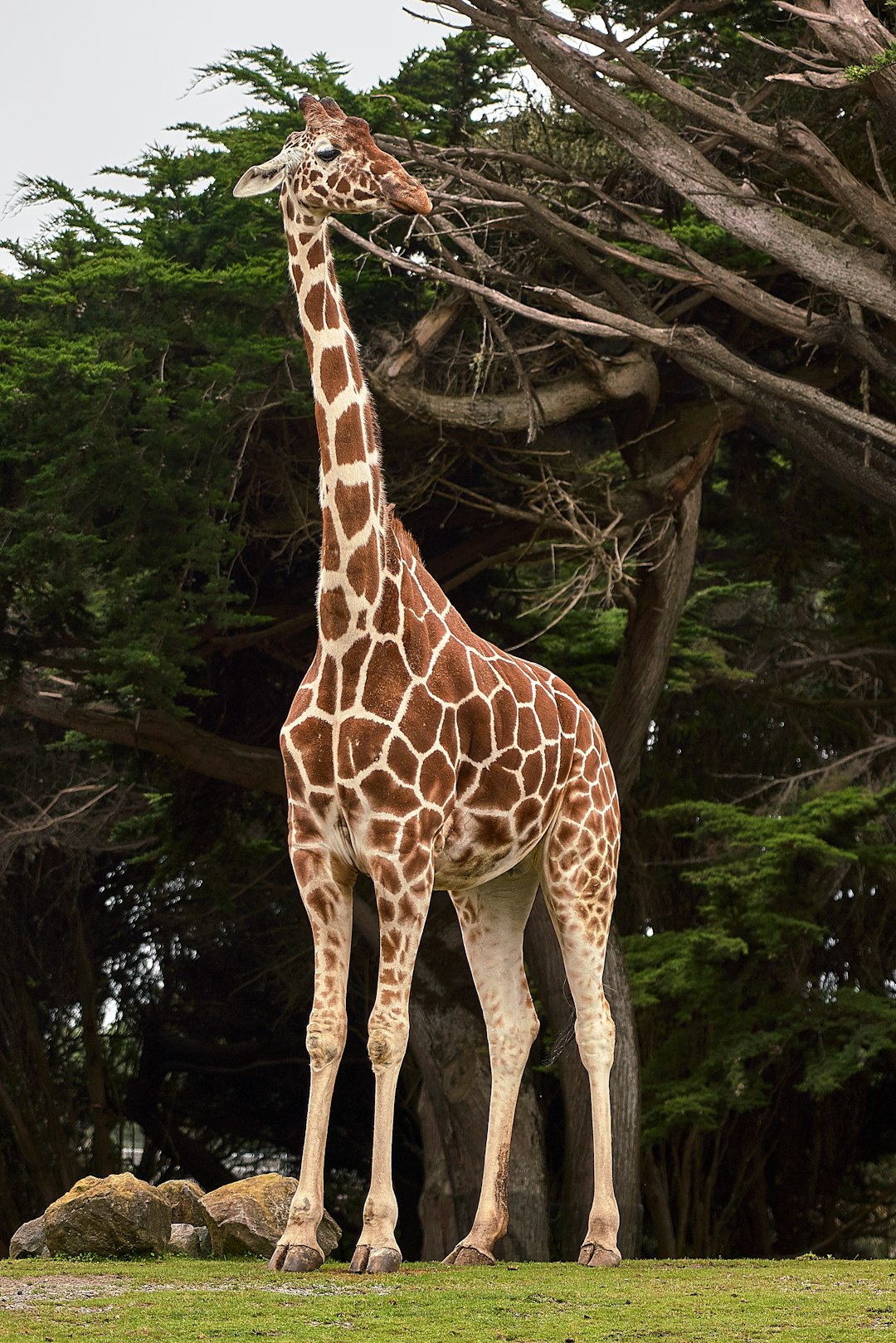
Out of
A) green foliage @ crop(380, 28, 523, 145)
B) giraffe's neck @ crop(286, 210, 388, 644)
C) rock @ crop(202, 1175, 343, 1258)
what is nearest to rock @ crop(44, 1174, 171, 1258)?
rock @ crop(202, 1175, 343, 1258)

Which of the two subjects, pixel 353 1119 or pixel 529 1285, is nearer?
pixel 529 1285

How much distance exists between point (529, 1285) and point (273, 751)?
7.46 m

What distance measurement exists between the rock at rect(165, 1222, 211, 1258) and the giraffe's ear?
462cm

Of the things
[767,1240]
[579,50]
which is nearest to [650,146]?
[579,50]

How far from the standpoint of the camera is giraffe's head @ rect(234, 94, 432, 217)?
693 centimetres

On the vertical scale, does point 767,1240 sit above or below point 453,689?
below

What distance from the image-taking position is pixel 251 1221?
7969 millimetres

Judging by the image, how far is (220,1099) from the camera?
65.6ft

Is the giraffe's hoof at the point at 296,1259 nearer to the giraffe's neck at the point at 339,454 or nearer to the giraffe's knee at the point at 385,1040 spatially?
the giraffe's knee at the point at 385,1040

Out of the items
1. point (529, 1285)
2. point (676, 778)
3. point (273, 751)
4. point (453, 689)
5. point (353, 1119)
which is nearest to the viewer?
point (529, 1285)

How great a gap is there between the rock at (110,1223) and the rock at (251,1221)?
520 millimetres

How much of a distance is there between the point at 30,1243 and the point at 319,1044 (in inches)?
91.4

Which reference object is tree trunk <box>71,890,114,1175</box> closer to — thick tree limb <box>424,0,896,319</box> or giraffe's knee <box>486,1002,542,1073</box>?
thick tree limb <box>424,0,896,319</box>

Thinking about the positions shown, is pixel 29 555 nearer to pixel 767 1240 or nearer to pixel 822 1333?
pixel 822 1333
